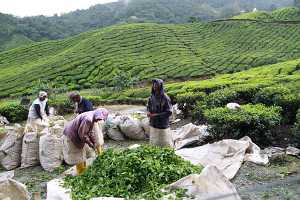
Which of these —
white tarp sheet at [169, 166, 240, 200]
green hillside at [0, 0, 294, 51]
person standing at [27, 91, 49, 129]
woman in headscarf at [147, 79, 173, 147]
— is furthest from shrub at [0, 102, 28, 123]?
green hillside at [0, 0, 294, 51]

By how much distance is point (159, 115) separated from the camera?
26.7ft

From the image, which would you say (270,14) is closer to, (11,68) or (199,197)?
(11,68)

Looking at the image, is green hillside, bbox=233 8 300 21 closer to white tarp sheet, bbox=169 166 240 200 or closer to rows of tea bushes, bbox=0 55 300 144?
rows of tea bushes, bbox=0 55 300 144

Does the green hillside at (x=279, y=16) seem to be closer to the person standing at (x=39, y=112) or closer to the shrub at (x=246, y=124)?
the shrub at (x=246, y=124)

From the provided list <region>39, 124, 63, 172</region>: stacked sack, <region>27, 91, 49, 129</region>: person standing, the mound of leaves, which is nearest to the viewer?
the mound of leaves

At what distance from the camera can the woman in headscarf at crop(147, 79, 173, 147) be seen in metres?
8.09

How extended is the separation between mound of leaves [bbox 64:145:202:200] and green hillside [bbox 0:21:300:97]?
30.1 meters

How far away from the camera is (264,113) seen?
9.24 metres

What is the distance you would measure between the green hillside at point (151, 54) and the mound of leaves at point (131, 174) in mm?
30095

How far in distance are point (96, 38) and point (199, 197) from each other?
1901 inches

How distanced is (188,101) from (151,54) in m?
34.1

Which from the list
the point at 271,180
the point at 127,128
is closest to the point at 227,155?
the point at 271,180

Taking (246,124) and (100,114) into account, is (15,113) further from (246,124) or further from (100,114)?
(100,114)

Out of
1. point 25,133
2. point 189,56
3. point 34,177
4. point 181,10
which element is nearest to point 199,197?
point 34,177
